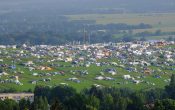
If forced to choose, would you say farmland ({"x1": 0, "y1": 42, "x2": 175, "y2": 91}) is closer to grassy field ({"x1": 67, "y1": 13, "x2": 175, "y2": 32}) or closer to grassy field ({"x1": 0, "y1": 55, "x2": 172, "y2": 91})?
grassy field ({"x1": 0, "y1": 55, "x2": 172, "y2": 91})

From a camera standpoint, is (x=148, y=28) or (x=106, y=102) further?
(x=148, y=28)

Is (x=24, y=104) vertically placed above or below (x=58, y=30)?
above

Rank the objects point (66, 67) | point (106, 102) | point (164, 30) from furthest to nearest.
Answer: point (164, 30) → point (66, 67) → point (106, 102)

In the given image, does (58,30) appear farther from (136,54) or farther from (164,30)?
(136,54)

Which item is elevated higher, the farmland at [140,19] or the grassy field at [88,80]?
the grassy field at [88,80]

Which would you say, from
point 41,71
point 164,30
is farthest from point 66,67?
point 164,30

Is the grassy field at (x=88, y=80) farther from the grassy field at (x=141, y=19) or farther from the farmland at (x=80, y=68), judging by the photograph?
the grassy field at (x=141, y=19)

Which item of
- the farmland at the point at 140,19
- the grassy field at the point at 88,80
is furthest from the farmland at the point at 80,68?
the farmland at the point at 140,19
